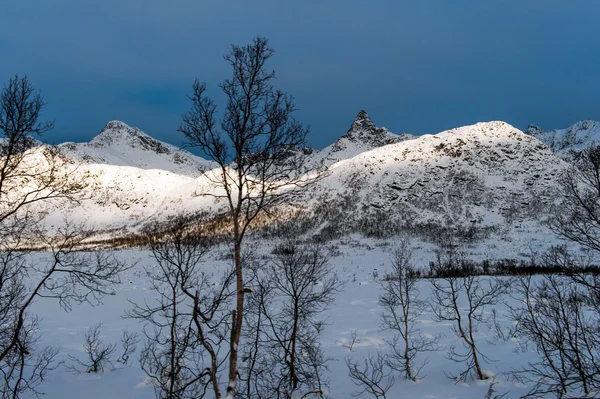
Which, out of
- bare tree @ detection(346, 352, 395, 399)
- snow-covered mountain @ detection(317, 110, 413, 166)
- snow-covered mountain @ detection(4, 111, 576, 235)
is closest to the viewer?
bare tree @ detection(346, 352, 395, 399)

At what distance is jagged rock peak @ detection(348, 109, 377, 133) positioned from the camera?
137250 millimetres

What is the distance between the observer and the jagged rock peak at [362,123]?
5404 inches

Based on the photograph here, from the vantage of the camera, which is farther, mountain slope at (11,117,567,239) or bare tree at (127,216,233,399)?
mountain slope at (11,117,567,239)

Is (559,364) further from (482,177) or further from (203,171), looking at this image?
(482,177)

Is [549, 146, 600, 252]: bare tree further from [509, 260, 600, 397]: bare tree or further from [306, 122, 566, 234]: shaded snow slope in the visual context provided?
[306, 122, 566, 234]: shaded snow slope

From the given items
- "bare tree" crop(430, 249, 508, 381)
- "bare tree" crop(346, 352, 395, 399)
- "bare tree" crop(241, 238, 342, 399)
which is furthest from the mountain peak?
"bare tree" crop(346, 352, 395, 399)

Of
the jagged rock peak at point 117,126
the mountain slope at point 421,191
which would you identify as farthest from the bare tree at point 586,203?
the jagged rock peak at point 117,126

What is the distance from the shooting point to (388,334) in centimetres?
1447

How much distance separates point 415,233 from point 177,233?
151 feet

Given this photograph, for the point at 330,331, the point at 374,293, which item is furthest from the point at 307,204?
the point at 330,331

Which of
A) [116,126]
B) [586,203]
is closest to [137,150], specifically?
[116,126]

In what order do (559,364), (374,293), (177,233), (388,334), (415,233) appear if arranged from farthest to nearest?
(415,233)
(374,293)
(388,334)
(559,364)
(177,233)

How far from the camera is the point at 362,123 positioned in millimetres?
139125

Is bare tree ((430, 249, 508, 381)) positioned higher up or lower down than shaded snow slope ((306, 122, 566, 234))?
lower down
